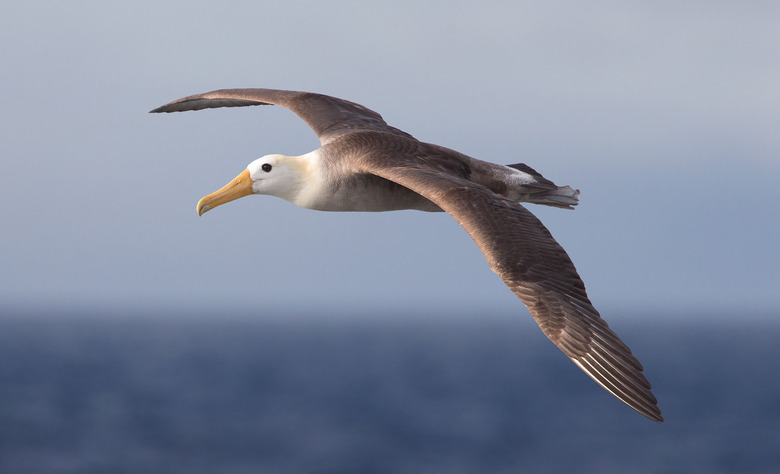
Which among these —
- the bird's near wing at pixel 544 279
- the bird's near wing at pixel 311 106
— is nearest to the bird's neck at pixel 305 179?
the bird's near wing at pixel 311 106

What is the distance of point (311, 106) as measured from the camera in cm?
1296

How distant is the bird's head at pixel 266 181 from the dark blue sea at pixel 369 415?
5381 cm

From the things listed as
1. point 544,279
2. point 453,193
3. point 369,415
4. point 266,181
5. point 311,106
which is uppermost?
point 311,106

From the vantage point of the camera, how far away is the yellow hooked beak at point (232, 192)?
11344 millimetres

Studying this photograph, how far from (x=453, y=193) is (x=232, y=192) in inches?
134

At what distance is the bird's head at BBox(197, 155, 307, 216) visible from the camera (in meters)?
11.2

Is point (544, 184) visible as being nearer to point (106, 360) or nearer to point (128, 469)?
point (128, 469)

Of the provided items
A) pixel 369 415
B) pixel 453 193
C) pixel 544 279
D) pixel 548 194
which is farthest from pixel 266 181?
pixel 369 415

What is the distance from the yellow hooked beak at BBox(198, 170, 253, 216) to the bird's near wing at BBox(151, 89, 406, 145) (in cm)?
124

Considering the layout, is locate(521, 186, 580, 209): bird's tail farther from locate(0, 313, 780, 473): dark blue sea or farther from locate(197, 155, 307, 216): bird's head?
locate(0, 313, 780, 473): dark blue sea

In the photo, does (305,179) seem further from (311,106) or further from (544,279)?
(544,279)

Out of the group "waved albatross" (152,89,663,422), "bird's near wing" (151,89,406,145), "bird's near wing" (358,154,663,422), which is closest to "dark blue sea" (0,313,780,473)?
"bird's near wing" (151,89,406,145)

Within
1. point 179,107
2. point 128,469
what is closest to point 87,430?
point 128,469

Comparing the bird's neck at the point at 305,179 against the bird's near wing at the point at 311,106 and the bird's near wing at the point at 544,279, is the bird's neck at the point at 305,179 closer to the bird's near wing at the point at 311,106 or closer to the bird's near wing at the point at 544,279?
the bird's near wing at the point at 311,106
